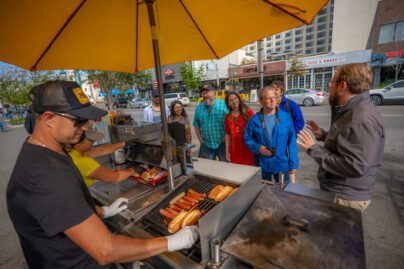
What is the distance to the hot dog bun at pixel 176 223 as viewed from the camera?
131 cm

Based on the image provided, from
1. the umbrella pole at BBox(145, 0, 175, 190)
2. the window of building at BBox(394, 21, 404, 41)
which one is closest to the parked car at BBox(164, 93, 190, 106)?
the window of building at BBox(394, 21, 404, 41)

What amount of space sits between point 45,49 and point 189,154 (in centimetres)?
159

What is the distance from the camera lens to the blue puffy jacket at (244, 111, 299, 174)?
8.66ft

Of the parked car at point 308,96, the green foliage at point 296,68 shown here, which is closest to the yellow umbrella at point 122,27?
the parked car at point 308,96

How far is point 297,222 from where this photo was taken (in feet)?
3.91

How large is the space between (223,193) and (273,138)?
55.7 inches

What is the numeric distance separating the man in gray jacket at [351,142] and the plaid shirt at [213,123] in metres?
1.92

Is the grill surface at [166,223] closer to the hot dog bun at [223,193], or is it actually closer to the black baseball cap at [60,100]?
the hot dog bun at [223,193]

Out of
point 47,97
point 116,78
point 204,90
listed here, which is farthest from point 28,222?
point 116,78

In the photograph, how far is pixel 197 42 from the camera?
227cm

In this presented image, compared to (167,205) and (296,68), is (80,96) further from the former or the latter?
(296,68)

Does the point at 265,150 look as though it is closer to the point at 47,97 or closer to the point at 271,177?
the point at 271,177

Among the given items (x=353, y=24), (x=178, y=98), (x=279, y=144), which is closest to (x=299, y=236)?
(x=279, y=144)

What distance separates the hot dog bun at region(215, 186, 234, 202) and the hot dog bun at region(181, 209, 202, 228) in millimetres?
173
